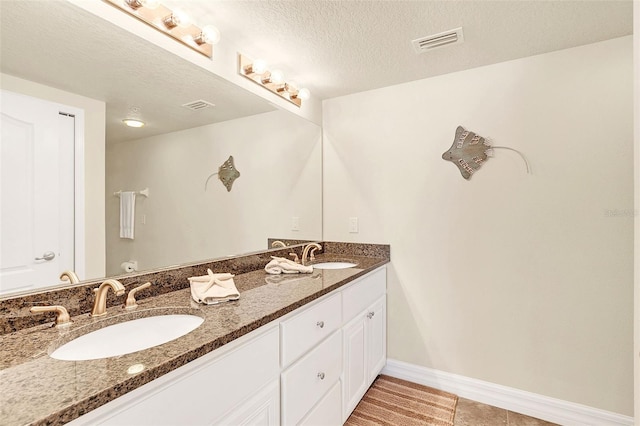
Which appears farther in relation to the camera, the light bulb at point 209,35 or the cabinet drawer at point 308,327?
the light bulb at point 209,35

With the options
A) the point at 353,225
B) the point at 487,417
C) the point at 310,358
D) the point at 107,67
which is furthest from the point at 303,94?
the point at 487,417

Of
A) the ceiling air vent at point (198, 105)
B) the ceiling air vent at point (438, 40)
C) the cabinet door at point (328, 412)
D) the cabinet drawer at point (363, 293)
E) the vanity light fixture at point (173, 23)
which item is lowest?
the cabinet door at point (328, 412)

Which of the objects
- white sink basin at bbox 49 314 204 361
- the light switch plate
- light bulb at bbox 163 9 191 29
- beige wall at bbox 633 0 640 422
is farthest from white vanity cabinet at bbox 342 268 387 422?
light bulb at bbox 163 9 191 29

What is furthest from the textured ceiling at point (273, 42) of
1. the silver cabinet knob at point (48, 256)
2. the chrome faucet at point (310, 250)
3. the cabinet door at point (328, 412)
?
the cabinet door at point (328, 412)

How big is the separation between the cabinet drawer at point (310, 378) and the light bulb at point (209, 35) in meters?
1.54

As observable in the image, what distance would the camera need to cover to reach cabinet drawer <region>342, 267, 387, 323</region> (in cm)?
175

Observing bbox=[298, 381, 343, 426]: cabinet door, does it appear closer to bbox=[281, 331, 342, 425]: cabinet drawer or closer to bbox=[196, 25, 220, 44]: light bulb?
bbox=[281, 331, 342, 425]: cabinet drawer

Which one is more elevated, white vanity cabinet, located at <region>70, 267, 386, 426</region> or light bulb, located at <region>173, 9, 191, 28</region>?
light bulb, located at <region>173, 9, 191, 28</region>

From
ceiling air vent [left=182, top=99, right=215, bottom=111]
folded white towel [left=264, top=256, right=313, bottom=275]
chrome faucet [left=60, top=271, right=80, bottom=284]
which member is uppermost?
ceiling air vent [left=182, top=99, right=215, bottom=111]

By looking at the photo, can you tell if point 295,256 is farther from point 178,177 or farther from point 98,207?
point 98,207

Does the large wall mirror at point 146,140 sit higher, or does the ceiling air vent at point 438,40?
the ceiling air vent at point 438,40

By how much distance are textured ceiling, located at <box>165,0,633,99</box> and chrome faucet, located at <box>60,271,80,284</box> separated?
123cm

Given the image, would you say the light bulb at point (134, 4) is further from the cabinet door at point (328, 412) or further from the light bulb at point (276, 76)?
the cabinet door at point (328, 412)

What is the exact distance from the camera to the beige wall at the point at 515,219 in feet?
5.74
